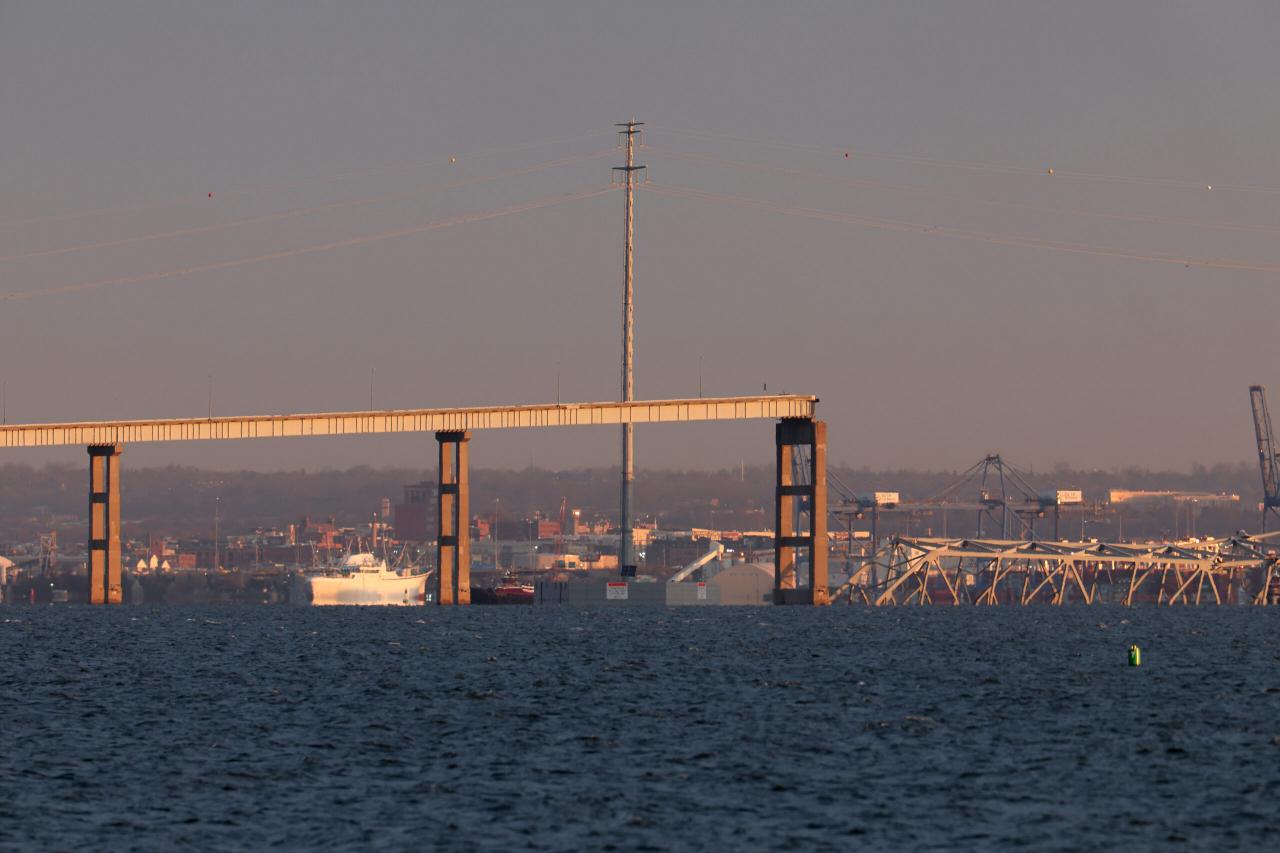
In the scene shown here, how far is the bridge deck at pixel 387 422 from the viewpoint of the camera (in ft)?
600

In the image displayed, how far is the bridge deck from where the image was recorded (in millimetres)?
182750

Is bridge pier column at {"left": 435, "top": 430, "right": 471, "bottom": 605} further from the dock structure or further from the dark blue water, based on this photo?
the dark blue water

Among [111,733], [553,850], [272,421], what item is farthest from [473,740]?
[272,421]

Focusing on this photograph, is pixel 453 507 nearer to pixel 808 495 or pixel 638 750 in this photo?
pixel 808 495

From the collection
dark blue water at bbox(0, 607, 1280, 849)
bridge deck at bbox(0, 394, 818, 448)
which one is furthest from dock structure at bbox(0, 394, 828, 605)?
dark blue water at bbox(0, 607, 1280, 849)

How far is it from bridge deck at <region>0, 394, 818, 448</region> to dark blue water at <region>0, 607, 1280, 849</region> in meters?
83.3

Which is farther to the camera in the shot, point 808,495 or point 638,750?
point 808,495

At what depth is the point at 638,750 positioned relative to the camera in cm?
5288

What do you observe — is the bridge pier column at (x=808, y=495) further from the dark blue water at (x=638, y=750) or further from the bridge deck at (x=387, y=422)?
the dark blue water at (x=638, y=750)

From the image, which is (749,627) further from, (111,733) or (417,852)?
(417,852)

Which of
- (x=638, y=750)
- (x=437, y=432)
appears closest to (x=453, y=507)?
(x=437, y=432)

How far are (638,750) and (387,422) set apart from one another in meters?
134

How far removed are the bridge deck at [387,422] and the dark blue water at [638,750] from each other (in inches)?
3279

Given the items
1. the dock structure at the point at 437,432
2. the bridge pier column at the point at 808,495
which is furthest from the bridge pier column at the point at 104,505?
the bridge pier column at the point at 808,495
